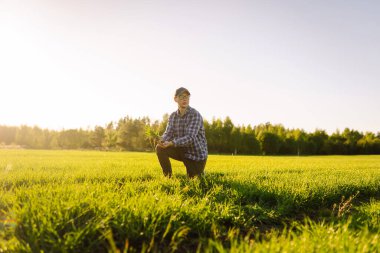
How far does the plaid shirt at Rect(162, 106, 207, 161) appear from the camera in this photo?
6299 mm

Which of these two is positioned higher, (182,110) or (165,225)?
(182,110)

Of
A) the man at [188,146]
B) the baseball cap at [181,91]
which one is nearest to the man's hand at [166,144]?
the man at [188,146]

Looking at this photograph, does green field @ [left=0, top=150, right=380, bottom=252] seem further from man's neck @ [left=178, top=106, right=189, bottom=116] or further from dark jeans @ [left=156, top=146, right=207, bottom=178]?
man's neck @ [left=178, top=106, right=189, bottom=116]

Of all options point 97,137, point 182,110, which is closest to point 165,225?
point 182,110

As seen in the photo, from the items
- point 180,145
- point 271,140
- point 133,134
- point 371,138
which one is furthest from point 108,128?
point 180,145

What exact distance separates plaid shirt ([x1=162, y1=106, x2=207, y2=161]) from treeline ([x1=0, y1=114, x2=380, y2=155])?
46.4m

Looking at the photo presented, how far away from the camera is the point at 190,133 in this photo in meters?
6.35

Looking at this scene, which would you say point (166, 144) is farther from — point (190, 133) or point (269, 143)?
point (269, 143)

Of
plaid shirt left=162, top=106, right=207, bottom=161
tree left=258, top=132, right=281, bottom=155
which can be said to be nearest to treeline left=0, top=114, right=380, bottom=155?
tree left=258, top=132, right=281, bottom=155

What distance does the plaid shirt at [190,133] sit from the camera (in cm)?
630

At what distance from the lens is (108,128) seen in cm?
7300

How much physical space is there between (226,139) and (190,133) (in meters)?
53.3

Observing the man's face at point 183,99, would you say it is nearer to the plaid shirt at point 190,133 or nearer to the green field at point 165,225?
the plaid shirt at point 190,133

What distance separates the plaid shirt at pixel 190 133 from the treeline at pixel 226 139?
46442 millimetres
